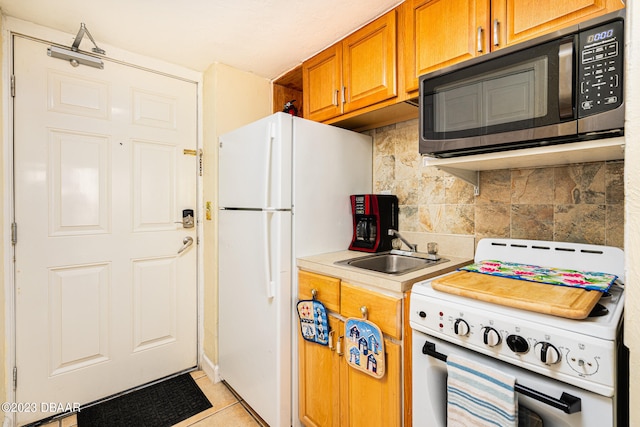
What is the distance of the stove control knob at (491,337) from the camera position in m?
0.91

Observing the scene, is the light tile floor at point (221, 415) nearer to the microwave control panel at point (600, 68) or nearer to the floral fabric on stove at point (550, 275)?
the floral fabric on stove at point (550, 275)

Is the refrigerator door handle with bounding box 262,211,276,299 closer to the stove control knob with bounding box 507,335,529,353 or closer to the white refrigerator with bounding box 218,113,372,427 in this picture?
the white refrigerator with bounding box 218,113,372,427

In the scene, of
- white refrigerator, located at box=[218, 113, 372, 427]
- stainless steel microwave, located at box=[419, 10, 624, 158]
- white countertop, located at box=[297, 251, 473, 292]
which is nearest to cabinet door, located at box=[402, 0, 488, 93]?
stainless steel microwave, located at box=[419, 10, 624, 158]

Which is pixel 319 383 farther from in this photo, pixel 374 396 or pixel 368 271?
pixel 368 271

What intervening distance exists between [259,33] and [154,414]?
2.38 metres

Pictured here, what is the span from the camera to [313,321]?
153 cm

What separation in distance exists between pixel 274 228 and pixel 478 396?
1.11 m

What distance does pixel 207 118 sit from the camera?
2264 millimetres

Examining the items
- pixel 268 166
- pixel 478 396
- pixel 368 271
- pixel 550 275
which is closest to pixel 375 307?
pixel 368 271

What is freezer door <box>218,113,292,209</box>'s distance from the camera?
1.60 metres

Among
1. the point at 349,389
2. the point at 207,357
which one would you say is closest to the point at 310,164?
the point at 349,389

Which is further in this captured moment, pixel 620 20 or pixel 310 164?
pixel 310 164

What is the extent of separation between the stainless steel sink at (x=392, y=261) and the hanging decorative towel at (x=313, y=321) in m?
0.26

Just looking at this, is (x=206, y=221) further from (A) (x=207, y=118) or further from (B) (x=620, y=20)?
(B) (x=620, y=20)
